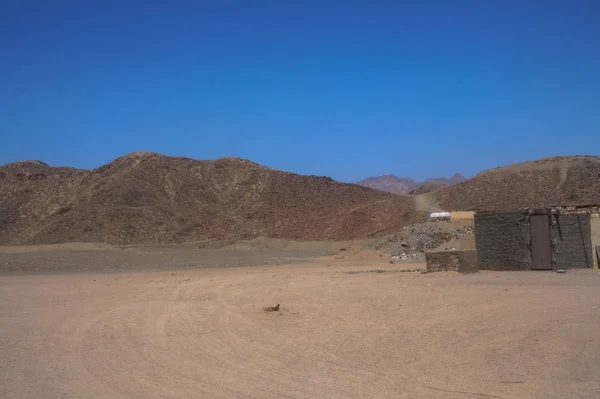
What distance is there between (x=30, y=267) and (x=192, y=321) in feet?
91.2

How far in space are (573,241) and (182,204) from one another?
5374 centimetres

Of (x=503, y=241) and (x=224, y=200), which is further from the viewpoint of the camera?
(x=224, y=200)

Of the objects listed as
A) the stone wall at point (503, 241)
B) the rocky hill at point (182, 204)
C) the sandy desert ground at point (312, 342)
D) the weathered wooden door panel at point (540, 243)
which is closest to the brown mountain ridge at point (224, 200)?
the rocky hill at point (182, 204)

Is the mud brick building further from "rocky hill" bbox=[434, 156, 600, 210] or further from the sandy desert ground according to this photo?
"rocky hill" bbox=[434, 156, 600, 210]

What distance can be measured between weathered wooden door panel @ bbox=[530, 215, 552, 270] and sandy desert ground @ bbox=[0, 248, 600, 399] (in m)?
3.84

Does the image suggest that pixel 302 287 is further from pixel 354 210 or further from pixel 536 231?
pixel 354 210

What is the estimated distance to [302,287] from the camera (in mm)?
20156

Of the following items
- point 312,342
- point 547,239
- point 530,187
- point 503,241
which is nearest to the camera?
point 312,342

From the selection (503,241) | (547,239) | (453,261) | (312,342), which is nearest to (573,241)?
(547,239)

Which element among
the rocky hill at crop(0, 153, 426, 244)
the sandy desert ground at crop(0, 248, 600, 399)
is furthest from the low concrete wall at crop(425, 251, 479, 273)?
the rocky hill at crop(0, 153, 426, 244)

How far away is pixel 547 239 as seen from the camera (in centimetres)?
2347

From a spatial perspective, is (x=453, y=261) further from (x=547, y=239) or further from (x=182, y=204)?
(x=182, y=204)

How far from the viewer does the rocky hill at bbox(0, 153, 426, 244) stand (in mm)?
62250

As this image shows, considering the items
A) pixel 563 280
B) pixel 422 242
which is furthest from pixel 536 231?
pixel 422 242
